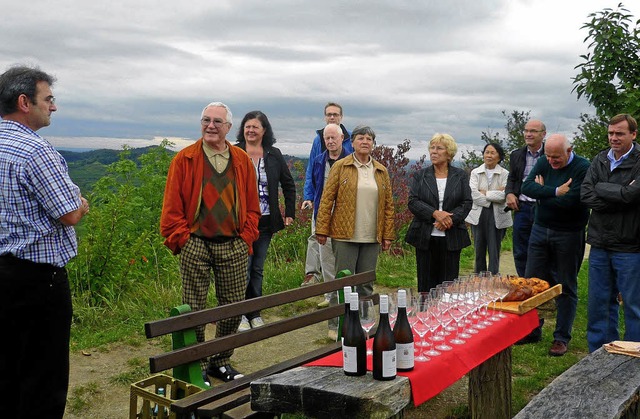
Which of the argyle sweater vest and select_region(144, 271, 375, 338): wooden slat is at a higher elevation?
the argyle sweater vest

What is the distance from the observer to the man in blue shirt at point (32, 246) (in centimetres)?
318

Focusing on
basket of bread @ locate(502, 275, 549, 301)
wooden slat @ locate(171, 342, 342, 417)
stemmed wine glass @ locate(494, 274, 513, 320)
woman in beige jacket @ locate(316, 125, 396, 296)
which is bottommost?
wooden slat @ locate(171, 342, 342, 417)

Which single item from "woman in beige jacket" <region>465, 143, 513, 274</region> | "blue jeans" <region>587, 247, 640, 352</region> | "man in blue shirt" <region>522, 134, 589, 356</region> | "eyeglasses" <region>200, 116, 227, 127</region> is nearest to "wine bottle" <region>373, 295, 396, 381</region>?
"eyeglasses" <region>200, 116, 227, 127</region>

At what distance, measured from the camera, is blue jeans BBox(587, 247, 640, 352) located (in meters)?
4.92

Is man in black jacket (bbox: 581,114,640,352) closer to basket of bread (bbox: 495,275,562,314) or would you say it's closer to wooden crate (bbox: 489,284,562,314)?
basket of bread (bbox: 495,275,562,314)

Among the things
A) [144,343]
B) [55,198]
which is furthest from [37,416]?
[144,343]

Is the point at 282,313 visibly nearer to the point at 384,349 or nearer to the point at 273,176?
the point at 273,176

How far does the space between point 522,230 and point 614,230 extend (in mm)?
1740

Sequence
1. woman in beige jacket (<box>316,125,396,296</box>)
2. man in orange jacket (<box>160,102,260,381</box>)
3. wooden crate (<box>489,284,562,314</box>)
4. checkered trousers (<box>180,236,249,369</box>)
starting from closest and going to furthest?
wooden crate (<box>489,284,562,314</box>) < man in orange jacket (<box>160,102,260,381</box>) < checkered trousers (<box>180,236,249,369</box>) < woman in beige jacket (<box>316,125,396,296</box>)

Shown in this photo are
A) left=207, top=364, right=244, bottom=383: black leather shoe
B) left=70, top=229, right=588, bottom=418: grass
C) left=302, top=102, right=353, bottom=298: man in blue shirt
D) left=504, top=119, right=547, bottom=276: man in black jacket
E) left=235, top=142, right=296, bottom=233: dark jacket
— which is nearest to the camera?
left=207, top=364, right=244, bottom=383: black leather shoe

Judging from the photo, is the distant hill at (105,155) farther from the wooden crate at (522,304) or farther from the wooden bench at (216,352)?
the wooden crate at (522,304)

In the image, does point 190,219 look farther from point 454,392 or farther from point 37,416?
point 454,392

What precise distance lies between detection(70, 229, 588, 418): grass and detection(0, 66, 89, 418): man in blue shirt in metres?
1.26

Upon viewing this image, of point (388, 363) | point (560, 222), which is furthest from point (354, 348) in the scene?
point (560, 222)
